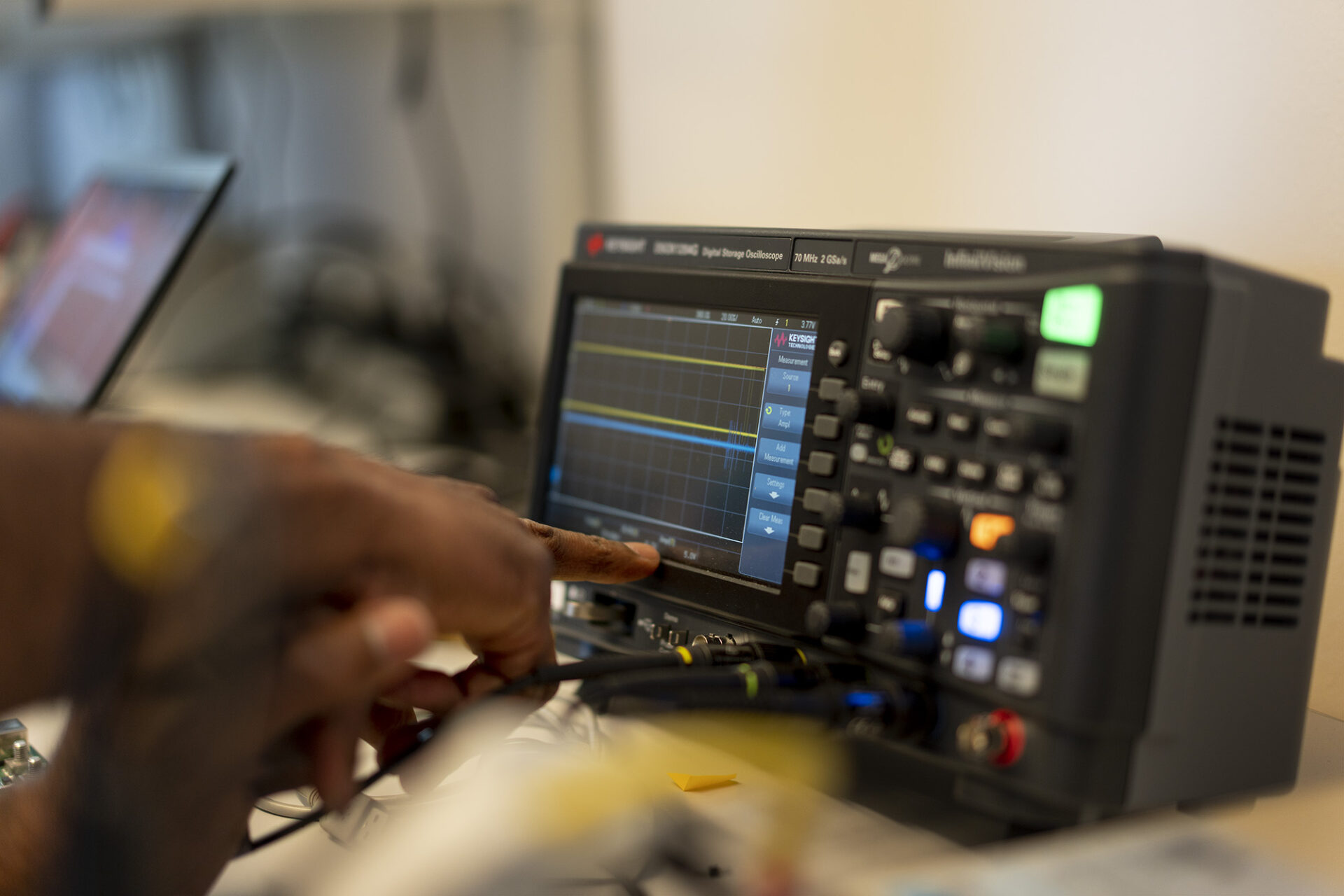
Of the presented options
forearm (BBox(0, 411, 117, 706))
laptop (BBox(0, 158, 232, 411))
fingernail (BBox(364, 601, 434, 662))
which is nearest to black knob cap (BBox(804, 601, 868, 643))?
fingernail (BBox(364, 601, 434, 662))

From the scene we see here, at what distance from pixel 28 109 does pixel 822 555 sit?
2.88 metres

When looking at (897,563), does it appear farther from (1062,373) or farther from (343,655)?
(343,655)

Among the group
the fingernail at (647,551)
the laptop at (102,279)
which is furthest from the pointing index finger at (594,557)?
the laptop at (102,279)

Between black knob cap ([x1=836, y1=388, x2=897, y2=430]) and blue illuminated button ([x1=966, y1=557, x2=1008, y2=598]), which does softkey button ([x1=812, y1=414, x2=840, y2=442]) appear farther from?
blue illuminated button ([x1=966, y1=557, x2=1008, y2=598])

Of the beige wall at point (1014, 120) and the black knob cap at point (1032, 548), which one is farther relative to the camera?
the beige wall at point (1014, 120)

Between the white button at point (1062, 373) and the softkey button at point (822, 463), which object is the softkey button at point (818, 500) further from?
the white button at point (1062, 373)

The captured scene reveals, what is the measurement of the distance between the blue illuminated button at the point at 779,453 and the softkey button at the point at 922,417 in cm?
11

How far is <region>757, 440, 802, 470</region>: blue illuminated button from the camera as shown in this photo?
770 millimetres

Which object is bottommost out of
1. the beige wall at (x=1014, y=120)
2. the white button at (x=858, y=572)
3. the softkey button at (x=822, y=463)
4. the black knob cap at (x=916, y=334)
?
the white button at (x=858, y=572)

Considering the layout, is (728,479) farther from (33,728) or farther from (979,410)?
(33,728)

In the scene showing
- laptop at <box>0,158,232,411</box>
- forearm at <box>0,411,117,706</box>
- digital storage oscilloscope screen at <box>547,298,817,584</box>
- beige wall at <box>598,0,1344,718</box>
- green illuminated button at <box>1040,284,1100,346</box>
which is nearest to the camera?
forearm at <box>0,411,117,706</box>

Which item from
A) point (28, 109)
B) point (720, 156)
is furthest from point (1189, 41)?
point (28, 109)

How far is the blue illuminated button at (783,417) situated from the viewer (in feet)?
2.53

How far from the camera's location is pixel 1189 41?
96 centimetres
